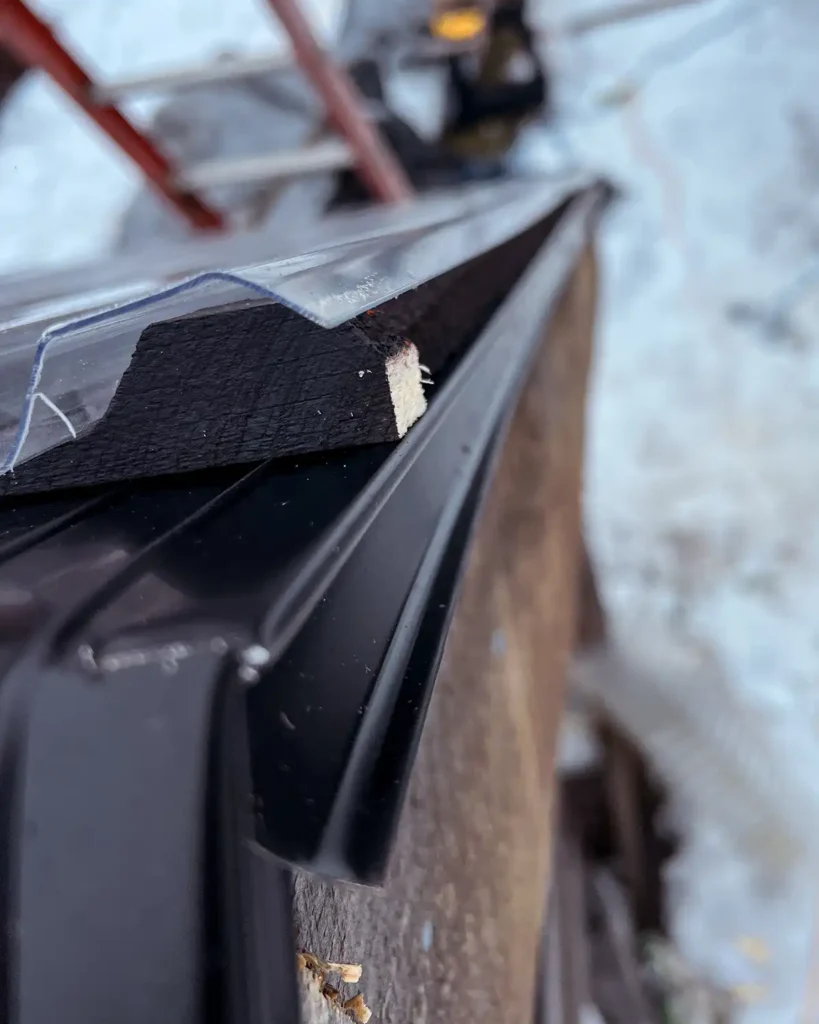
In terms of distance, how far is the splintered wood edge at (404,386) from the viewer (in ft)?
1.16

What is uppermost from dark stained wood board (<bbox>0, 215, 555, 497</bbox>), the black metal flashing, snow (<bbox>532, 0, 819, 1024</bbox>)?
snow (<bbox>532, 0, 819, 1024</bbox>)

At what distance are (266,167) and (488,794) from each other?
171cm

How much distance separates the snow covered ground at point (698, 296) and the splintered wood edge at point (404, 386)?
5.80 feet

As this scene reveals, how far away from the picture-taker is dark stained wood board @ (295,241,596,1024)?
1.37 ft

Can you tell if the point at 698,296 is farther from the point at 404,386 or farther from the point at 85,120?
the point at 404,386

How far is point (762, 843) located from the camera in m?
1.89

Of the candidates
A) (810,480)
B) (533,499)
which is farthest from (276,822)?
(810,480)

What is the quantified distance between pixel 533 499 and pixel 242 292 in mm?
587

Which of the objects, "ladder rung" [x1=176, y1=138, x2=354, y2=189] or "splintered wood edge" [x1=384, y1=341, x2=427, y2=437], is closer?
"splintered wood edge" [x1=384, y1=341, x2=427, y2=437]

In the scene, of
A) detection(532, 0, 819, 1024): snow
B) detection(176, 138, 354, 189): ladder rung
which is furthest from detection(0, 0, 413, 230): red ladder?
detection(532, 0, 819, 1024): snow

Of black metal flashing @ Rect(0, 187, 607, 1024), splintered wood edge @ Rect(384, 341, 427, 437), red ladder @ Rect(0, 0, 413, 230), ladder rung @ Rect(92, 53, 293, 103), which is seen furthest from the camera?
ladder rung @ Rect(92, 53, 293, 103)

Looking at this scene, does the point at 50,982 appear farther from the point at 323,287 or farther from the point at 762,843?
the point at 762,843

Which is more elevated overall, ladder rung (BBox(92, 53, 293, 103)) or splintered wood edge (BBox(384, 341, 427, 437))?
ladder rung (BBox(92, 53, 293, 103))

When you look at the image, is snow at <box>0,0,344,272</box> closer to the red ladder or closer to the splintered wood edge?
the red ladder
